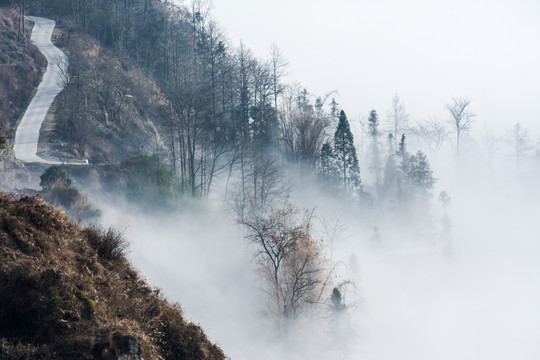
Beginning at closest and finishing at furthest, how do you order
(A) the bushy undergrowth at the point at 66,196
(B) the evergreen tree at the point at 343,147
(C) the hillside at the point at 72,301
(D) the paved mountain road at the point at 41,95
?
(C) the hillside at the point at 72,301
(A) the bushy undergrowth at the point at 66,196
(D) the paved mountain road at the point at 41,95
(B) the evergreen tree at the point at 343,147

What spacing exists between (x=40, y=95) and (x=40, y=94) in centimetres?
27

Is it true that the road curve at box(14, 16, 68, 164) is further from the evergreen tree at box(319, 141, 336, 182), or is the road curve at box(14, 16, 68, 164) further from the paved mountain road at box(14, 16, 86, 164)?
the evergreen tree at box(319, 141, 336, 182)

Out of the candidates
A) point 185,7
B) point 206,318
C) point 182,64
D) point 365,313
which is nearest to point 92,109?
point 182,64

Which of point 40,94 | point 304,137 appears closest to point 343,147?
point 304,137

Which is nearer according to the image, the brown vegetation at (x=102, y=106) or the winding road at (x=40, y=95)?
the winding road at (x=40, y=95)

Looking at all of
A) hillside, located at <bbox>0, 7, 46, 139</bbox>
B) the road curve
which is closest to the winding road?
the road curve

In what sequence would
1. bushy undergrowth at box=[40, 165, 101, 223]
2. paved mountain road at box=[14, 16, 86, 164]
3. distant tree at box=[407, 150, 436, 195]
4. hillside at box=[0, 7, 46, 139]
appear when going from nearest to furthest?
bushy undergrowth at box=[40, 165, 101, 223] → paved mountain road at box=[14, 16, 86, 164] → hillside at box=[0, 7, 46, 139] → distant tree at box=[407, 150, 436, 195]

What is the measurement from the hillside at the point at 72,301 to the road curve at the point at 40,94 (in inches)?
1015

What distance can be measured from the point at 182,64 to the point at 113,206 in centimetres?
3225

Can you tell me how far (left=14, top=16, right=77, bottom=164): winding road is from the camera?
116ft

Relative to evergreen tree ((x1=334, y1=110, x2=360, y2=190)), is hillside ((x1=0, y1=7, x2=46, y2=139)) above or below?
above

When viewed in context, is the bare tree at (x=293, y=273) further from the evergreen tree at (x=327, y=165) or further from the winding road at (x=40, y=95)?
the evergreen tree at (x=327, y=165)

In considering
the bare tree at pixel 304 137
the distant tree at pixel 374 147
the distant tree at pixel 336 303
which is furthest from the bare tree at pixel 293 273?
the distant tree at pixel 374 147

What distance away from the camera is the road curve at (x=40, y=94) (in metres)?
35.4
